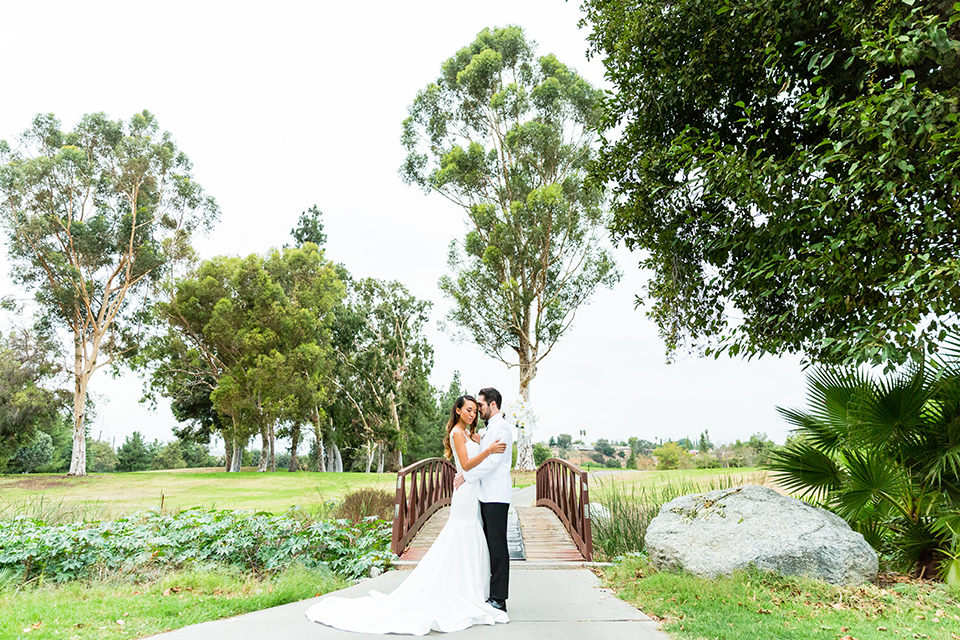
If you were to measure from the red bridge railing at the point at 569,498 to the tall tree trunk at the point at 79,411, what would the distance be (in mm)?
23418

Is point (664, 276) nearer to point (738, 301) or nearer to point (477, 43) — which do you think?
point (738, 301)

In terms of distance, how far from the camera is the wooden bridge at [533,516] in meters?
7.66

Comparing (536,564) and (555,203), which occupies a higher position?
(555,203)

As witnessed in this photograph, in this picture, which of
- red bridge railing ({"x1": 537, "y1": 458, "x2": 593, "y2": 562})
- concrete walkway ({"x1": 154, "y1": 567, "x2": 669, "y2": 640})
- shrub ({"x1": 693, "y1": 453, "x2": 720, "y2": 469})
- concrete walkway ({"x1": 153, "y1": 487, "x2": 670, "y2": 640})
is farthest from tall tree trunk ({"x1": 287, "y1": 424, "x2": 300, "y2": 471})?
concrete walkway ({"x1": 154, "y1": 567, "x2": 669, "y2": 640})

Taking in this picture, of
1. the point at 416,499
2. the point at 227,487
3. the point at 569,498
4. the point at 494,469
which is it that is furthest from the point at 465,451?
the point at 227,487

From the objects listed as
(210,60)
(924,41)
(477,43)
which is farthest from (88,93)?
(924,41)

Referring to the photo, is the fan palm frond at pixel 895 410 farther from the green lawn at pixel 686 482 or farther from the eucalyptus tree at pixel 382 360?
the eucalyptus tree at pixel 382 360

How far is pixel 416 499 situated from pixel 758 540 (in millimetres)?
5069

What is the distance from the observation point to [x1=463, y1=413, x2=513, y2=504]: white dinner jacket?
4953mm

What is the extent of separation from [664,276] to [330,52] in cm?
796

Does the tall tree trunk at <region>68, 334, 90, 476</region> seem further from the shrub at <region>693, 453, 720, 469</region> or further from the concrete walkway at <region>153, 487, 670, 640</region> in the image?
the shrub at <region>693, 453, 720, 469</region>

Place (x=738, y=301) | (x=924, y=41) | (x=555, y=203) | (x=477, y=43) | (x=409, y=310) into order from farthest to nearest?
(x=409, y=310) → (x=477, y=43) → (x=555, y=203) → (x=738, y=301) → (x=924, y=41)

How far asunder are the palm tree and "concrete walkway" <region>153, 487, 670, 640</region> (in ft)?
11.1

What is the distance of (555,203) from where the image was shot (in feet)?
76.2
